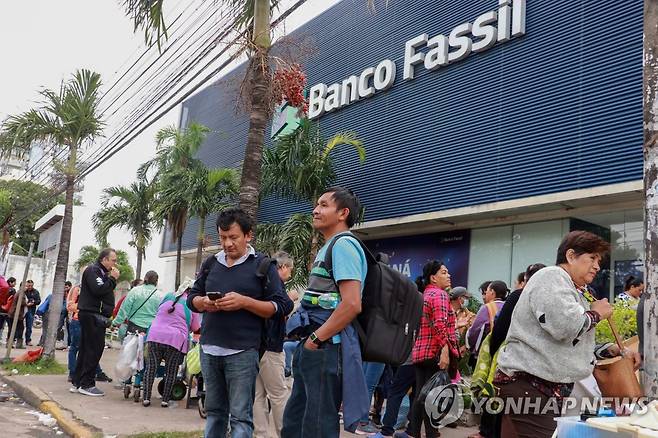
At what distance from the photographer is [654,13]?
380 cm

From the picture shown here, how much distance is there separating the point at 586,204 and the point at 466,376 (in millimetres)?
6042

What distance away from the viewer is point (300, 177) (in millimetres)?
15531

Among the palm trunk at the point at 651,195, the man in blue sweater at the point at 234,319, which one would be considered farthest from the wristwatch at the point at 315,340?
the palm trunk at the point at 651,195

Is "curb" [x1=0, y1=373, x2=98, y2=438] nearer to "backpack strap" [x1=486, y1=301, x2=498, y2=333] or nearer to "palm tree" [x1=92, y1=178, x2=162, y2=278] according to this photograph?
"backpack strap" [x1=486, y1=301, x2=498, y2=333]

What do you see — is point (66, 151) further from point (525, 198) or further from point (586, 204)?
point (586, 204)

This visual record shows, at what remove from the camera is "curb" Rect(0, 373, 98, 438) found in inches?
236

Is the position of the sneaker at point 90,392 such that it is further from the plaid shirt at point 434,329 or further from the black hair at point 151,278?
the plaid shirt at point 434,329

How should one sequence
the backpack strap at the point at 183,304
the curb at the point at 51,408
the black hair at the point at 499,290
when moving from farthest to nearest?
the backpack strap at the point at 183,304
the black hair at the point at 499,290
the curb at the point at 51,408

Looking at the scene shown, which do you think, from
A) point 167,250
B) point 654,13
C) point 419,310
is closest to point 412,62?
point 654,13

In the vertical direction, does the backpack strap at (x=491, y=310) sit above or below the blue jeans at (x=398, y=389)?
above

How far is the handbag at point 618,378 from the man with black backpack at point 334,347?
133 cm

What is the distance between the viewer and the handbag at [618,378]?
11.1ft

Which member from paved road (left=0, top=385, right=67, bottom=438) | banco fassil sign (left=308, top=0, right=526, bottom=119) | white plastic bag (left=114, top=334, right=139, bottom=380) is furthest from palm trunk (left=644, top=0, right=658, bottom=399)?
banco fassil sign (left=308, top=0, right=526, bottom=119)

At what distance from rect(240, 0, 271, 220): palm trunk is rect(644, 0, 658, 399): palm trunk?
403 cm
